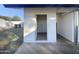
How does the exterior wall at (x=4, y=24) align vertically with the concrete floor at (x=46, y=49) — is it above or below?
above

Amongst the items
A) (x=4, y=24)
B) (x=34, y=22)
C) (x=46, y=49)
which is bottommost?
(x=46, y=49)

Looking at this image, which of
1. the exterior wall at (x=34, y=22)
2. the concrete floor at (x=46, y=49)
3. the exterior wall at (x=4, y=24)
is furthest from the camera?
the exterior wall at (x=34, y=22)

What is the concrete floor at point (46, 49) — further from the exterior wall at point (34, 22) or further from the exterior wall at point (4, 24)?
the exterior wall at point (34, 22)

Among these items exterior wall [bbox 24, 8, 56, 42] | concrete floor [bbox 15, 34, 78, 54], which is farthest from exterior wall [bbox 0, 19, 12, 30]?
exterior wall [bbox 24, 8, 56, 42]

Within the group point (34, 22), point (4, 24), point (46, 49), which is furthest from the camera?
point (34, 22)

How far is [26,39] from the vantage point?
12.1 metres

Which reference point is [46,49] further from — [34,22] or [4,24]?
[34,22]

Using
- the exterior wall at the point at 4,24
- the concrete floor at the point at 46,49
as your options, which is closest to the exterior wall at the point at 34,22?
the concrete floor at the point at 46,49

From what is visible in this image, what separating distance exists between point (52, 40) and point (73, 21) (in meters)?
2.29

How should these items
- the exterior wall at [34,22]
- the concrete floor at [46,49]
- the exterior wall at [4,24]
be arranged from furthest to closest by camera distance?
the exterior wall at [34,22] → the concrete floor at [46,49] → the exterior wall at [4,24]

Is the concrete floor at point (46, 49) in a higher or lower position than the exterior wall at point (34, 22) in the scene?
lower

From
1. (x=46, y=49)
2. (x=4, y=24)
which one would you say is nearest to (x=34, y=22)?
(x=46, y=49)

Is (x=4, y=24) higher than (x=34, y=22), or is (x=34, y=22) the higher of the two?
(x=34, y=22)

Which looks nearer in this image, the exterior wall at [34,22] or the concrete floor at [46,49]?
the concrete floor at [46,49]
